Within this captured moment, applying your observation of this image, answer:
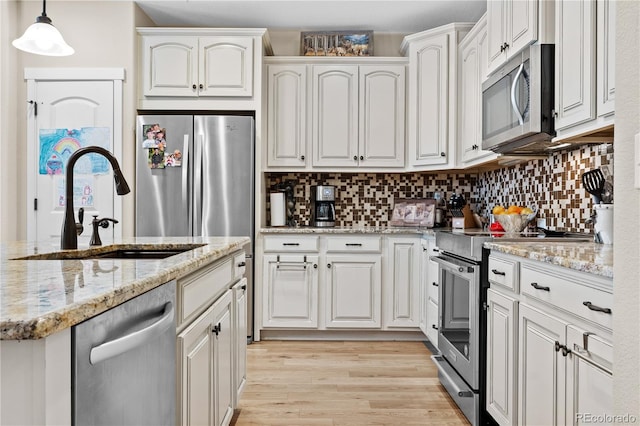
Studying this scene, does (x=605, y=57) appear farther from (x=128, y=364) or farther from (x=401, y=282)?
(x=401, y=282)

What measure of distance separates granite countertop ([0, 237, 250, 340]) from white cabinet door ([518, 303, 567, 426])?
3.96 feet

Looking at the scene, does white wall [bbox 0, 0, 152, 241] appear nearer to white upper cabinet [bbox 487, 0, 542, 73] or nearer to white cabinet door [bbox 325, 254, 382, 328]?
white cabinet door [bbox 325, 254, 382, 328]

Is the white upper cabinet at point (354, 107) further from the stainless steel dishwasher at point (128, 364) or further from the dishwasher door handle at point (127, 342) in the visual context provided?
the dishwasher door handle at point (127, 342)

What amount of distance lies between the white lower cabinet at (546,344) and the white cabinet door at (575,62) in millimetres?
680

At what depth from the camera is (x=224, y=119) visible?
348 centimetres

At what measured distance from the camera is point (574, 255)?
57.5 inches

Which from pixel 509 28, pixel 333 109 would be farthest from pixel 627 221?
pixel 333 109

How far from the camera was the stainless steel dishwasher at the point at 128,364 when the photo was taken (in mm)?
747

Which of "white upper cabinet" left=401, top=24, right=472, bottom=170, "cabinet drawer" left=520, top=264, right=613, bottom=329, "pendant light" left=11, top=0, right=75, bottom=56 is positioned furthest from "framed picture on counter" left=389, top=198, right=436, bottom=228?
"pendant light" left=11, top=0, right=75, bottom=56

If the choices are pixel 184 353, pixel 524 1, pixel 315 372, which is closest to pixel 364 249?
pixel 315 372

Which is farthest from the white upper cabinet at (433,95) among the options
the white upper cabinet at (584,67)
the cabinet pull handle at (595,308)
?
the cabinet pull handle at (595,308)

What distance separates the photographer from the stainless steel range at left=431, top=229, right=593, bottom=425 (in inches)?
83.7

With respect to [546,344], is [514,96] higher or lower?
higher

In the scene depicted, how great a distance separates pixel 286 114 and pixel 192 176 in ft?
3.19
